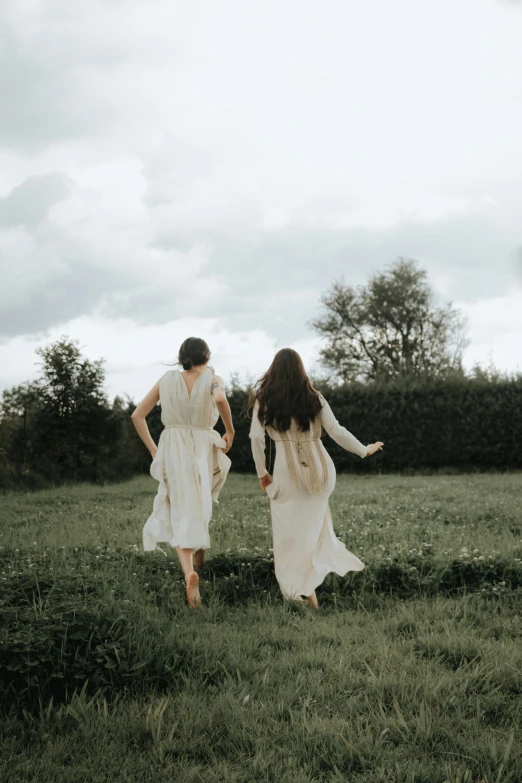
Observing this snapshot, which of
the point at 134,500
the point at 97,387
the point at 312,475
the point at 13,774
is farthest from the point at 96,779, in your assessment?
the point at 97,387

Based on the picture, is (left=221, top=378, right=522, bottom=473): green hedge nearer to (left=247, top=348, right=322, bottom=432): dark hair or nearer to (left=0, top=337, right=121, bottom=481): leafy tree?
(left=0, top=337, right=121, bottom=481): leafy tree

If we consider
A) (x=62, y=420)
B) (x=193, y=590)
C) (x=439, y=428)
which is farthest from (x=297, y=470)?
(x=439, y=428)

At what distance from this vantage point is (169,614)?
5777 mm

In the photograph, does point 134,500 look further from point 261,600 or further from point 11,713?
point 11,713

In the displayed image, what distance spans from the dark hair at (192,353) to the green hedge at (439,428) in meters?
16.6

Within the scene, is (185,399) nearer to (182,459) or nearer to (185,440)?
(185,440)

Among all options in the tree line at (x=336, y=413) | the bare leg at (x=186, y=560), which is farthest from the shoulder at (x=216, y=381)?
the tree line at (x=336, y=413)

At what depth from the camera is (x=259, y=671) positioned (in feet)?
14.6

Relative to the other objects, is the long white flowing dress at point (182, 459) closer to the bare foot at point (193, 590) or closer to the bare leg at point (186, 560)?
the bare leg at point (186, 560)

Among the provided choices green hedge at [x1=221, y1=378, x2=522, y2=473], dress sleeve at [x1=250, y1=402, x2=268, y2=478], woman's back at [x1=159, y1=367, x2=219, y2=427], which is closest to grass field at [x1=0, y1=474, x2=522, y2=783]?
dress sleeve at [x1=250, y1=402, x2=268, y2=478]

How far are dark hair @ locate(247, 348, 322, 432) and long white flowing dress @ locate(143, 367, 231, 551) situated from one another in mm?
621

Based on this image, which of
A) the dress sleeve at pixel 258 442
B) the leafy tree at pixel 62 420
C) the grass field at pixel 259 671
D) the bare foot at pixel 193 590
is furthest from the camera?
the leafy tree at pixel 62 420

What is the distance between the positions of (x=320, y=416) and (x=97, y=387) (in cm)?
1595

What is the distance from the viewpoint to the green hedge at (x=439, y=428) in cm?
2284
